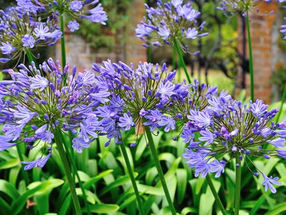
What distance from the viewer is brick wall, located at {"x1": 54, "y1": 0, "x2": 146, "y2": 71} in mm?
5496

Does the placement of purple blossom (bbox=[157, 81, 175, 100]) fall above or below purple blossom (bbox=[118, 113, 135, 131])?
above

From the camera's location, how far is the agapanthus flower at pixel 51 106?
1.22m

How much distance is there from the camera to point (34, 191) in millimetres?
2225

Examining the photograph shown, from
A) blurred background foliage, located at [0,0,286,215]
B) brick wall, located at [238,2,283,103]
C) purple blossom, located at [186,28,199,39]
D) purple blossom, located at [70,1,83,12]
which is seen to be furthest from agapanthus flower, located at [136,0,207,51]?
brick wall, located at [238,2,283,103]

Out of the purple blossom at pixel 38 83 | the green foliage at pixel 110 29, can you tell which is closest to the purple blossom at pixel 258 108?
the purple blossom at pixel 38 83

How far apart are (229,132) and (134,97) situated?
0.32 metres

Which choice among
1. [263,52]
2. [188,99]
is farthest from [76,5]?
[263,52]

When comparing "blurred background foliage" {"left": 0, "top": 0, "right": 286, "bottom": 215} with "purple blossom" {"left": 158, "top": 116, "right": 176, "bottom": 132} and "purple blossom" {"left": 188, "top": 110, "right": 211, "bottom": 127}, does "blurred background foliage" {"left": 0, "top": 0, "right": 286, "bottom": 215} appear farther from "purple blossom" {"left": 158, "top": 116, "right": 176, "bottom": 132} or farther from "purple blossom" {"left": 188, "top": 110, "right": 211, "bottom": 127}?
"purple blossom" {"left": 188, "top": 110, "right": 211, "bottom": 127}

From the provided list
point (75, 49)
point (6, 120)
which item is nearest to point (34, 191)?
point (6, 120)

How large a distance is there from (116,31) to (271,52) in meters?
2.61

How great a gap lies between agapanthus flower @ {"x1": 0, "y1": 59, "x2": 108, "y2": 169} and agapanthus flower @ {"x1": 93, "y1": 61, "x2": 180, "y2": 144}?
54mm

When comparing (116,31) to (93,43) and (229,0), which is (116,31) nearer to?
(93,43)

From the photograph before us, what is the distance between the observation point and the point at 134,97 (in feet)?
4.49

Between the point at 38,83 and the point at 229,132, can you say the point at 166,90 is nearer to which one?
the point at 229,132
